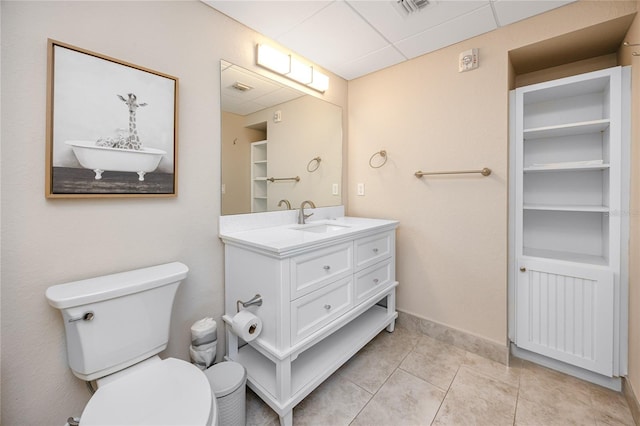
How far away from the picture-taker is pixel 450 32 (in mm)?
1750

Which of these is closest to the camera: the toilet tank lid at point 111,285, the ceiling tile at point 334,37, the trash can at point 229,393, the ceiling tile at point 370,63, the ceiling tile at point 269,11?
the toilet tank lid at point 111,285

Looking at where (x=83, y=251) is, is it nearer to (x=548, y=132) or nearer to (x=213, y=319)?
(x=213, y=319)

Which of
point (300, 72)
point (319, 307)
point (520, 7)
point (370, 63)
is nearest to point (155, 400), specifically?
point (319, 307)

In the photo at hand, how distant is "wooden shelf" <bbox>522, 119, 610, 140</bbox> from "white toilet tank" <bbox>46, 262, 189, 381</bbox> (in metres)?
2.24

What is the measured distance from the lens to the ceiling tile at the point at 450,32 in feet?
5.28

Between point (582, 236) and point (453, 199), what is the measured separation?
33.4 inches

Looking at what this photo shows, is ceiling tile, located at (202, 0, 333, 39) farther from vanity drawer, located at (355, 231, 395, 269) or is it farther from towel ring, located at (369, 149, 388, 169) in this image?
vanity drawer, located at (355, 231, 395, 269)

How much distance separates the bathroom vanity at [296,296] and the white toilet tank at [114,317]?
377 mm

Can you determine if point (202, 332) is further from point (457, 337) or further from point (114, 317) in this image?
point (457, 337)

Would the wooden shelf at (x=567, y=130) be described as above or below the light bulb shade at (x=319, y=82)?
below

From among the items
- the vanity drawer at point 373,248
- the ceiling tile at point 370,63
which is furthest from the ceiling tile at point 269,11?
the vanity drawer at point 373,248

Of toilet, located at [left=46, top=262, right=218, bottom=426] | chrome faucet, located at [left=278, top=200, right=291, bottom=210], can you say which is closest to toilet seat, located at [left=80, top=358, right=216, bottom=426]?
toilet, located at [left=46, top=262, right=218, bottom=426]

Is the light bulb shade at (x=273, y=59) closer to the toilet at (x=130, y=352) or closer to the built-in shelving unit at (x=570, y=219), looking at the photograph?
the toilet at (x=130, y=352)

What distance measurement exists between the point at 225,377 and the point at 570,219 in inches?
92.0
